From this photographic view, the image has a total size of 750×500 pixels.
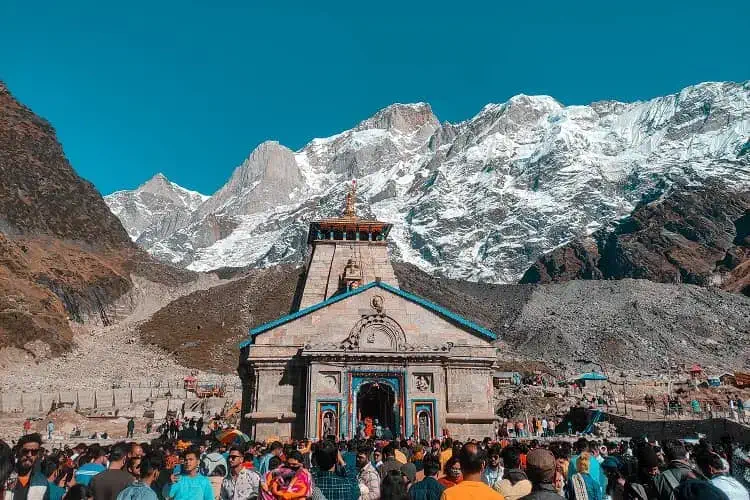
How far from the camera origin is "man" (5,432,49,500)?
21.4ft

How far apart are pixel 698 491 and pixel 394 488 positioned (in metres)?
3.11

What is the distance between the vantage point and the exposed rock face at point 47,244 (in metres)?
70.0

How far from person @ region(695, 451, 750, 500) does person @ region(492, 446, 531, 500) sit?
190 centimetres

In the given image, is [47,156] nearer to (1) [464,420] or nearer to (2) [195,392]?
(2) [195,392]

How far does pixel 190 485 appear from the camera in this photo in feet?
24.5

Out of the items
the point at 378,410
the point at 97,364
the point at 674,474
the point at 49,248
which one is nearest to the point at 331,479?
the point at 674,474

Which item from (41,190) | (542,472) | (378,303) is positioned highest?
(41,190)

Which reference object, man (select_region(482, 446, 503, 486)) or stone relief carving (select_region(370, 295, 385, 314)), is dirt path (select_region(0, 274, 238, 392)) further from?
man (select_region(482, 446, 503, 486))

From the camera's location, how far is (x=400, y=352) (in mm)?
24031

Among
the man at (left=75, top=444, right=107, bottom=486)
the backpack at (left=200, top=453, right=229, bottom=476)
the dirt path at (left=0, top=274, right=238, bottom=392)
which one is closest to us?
the man at (left=75, top=444, right=107, bottom=486)

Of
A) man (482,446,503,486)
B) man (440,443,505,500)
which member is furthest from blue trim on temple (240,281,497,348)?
man (440,443,505,500)

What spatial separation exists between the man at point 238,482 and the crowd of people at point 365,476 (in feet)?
0.04

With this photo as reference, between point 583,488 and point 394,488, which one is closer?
point 394,488

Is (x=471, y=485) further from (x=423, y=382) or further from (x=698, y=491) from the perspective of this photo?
(x=423, y=382)
